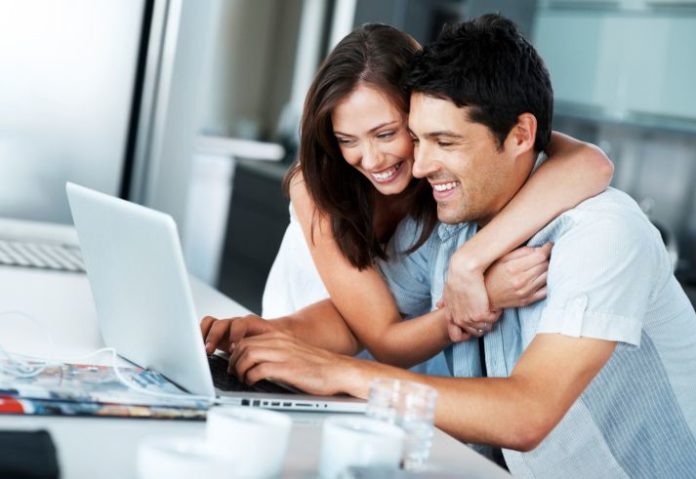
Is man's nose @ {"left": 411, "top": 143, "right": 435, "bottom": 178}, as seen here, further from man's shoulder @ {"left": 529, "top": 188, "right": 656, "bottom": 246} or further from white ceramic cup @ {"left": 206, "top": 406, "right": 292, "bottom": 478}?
white ceramic cup @ {"left": 206, "top": 406, "right": 292, "bottom": 478}

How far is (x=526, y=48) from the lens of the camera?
192 cm

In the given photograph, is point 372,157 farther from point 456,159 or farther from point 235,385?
point 235,385

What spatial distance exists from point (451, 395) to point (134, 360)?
0.46 m

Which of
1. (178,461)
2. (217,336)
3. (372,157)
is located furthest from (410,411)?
(372,157)

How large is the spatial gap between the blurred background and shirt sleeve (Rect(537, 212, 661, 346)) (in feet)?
5.07

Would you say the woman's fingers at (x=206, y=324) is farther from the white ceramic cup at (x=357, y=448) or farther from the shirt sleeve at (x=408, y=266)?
the white ceramic cup at (x=357, y=448)

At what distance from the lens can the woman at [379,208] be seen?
186 cm

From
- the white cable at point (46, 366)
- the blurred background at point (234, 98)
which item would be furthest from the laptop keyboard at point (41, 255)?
the white cable at point (46, 366)

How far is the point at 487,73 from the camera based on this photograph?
1.87m

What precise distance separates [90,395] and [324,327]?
825mm

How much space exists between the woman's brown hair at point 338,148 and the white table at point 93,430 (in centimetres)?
51

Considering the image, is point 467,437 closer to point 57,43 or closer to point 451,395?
point 451,395

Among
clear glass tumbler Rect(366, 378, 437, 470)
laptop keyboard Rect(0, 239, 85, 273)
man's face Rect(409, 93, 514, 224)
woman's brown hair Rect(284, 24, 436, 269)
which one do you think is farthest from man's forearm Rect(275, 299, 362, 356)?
clear glass tumbler Rect(366, 378, 437, 470)

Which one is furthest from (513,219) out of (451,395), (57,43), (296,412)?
(57,43)
